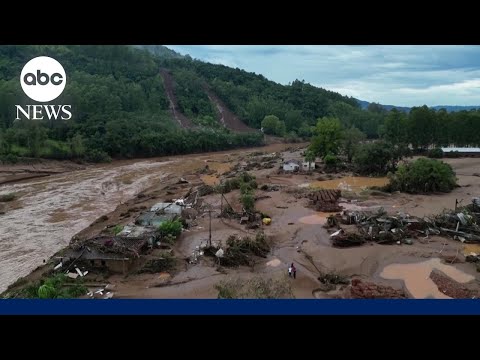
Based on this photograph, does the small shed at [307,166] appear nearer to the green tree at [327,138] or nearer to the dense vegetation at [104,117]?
the green tree at [327,138]

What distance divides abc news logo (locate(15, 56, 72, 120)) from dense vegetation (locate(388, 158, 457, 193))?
A: 35.9 ft

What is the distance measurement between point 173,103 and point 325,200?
2383 cm

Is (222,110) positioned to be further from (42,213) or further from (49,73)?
(49,73)

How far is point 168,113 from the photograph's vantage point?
104 ft

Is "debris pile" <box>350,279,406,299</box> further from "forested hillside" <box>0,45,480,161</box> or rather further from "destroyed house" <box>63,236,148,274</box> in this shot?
"forested hillside" <box>0,45,480,161</box>

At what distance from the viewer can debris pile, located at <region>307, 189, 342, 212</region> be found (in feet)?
38.4

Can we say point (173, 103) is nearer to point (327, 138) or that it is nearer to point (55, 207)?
point (327, 138)

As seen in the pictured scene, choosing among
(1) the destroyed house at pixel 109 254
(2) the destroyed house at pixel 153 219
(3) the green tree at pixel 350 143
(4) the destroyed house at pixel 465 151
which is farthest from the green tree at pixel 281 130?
(1) the destroyed house at pixel 109 254

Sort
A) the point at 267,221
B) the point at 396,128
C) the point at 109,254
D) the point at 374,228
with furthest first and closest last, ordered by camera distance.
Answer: the point at 396,128 < the point at 267,221 < the point at 374,228 < the point at 109,254

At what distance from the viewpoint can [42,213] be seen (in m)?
12.4

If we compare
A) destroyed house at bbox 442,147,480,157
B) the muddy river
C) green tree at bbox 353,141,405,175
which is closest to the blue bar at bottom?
the muddy river

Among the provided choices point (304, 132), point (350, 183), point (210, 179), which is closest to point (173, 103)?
point (304, 132)

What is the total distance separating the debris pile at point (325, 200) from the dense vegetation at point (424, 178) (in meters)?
2.18
